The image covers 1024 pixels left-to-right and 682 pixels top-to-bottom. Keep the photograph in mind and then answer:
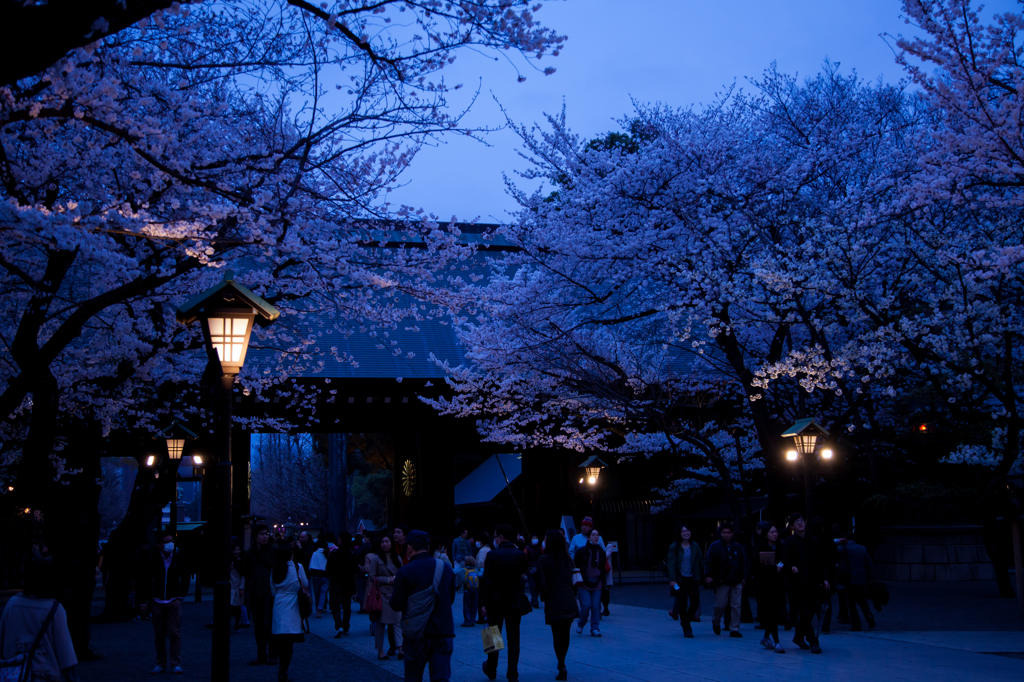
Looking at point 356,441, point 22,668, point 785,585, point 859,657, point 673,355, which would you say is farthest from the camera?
point 356,441

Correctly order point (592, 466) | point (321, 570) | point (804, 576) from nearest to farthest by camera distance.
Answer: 1. point (804, 576)
2. point (321, 570)
3. point (592, 466)

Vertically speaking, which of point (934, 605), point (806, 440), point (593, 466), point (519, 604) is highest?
point (806, 440)

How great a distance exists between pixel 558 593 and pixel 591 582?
3298mm

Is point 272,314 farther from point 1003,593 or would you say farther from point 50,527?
point 1003,593

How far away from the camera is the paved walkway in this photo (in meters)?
8.82

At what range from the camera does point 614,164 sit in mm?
15844

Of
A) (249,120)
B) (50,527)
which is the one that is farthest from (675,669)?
(249,120)

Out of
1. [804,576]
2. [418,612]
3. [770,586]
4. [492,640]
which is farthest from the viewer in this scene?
[770,586]

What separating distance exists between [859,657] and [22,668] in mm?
8567

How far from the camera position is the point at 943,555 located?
20281 mm

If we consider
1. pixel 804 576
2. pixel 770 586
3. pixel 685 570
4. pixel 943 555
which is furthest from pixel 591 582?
pixel 943 555

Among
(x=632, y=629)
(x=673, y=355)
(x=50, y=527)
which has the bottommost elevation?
(x=632, y=629)

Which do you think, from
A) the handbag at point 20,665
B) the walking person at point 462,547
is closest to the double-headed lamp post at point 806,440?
the walking person at point 462,547

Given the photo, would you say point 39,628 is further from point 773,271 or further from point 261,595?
point 773,271
